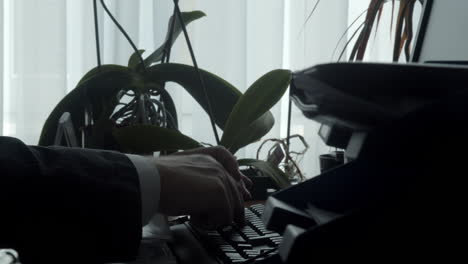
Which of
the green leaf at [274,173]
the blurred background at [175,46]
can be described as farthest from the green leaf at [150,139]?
the blurred background at [175,46]

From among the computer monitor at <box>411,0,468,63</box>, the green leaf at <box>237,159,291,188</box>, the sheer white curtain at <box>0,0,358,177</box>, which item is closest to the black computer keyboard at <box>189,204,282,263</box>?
the green leaf at <box>237,159,291,188</box>

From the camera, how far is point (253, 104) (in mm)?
823

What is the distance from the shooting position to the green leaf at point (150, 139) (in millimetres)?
792

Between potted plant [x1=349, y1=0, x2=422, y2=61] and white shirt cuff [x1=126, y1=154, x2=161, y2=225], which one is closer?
white shirt cuff [x1=126, y1=154, x2=161, y2=225]

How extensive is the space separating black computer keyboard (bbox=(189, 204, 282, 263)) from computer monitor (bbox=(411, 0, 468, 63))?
0.29 metres

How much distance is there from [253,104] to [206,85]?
16 cm

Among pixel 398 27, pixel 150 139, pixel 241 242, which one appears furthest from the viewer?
pixel 398 27

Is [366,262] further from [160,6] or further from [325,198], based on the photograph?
[160,6]

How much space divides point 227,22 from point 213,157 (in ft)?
4.19

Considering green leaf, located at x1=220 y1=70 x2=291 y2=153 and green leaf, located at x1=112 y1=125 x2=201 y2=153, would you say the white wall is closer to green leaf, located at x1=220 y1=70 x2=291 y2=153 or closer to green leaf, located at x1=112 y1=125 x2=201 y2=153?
green leaf, located at x1=220 y1=70 x2=291 y2=153

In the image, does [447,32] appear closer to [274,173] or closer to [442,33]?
[442,33]

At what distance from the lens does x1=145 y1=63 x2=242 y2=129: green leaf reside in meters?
0.94

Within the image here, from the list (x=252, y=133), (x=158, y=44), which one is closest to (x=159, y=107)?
(x=252, y=133)

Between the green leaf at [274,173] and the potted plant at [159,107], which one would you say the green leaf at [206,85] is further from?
the green leaf at [274,173]
